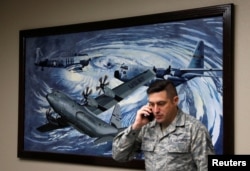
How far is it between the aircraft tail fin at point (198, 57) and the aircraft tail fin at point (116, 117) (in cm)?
58

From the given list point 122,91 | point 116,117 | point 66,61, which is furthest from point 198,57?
point 66,61

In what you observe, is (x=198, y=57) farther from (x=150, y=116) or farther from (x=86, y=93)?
(x=86, y=93)

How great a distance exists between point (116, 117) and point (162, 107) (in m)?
0.79

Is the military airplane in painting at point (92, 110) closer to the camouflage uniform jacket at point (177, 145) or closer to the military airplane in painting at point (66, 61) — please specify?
the military airplane in painting at point (66, 61)

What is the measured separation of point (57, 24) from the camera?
298 centimetres

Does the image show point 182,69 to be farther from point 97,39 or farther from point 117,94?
point 97,39

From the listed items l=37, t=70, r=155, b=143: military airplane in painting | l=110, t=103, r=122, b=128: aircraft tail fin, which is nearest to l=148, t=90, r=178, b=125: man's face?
l=37, t=70, r=155, b=143: military airplane in painting

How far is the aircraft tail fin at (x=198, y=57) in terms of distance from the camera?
2.36 metres

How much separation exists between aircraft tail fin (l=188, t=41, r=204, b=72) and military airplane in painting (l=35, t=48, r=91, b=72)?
2.55 ft

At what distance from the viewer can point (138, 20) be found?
8.50 feet

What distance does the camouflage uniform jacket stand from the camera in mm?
1790

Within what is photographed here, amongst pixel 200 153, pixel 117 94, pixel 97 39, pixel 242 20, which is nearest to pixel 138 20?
pixel 97 39

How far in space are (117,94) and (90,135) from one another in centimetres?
36

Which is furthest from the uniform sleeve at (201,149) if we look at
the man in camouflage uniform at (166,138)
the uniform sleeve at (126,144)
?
the uniform sleeve at (126,144)
